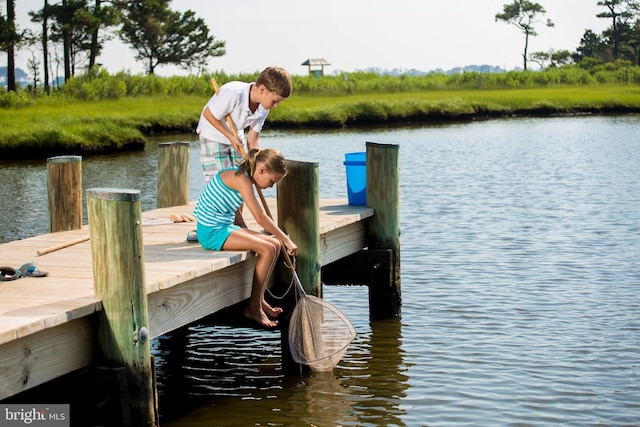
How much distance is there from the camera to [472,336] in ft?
31.3

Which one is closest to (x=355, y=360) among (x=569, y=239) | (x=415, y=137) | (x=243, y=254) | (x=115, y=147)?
(x=243, y=254)

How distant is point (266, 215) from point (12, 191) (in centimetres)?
1531

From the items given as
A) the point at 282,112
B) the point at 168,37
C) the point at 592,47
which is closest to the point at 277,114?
the point at 282,112

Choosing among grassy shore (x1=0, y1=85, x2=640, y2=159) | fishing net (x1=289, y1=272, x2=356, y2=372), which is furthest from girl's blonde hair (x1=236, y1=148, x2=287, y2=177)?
grassy shore (x1=0, y1=85, x2=640, y2=159)

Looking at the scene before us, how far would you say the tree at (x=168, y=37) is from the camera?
65562 millimetres

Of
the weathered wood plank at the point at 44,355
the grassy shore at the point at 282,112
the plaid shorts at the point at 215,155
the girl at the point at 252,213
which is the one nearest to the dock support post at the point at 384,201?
the plaid shorts at the point at 215,155

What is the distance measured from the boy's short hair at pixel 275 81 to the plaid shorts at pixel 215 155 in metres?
0.62

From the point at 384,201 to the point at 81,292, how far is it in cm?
410

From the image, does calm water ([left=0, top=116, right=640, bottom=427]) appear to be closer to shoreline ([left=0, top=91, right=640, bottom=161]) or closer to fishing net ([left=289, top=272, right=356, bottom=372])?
fishing net ([left=289, top=272, right=356, bottom=372])

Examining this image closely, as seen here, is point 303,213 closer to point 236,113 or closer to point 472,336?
point 236,113

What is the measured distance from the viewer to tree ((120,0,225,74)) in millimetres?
65562

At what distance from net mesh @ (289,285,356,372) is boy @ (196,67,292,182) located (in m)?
1.30

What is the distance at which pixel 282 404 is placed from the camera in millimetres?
7629

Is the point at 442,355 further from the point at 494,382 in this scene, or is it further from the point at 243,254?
the point at 243,254
